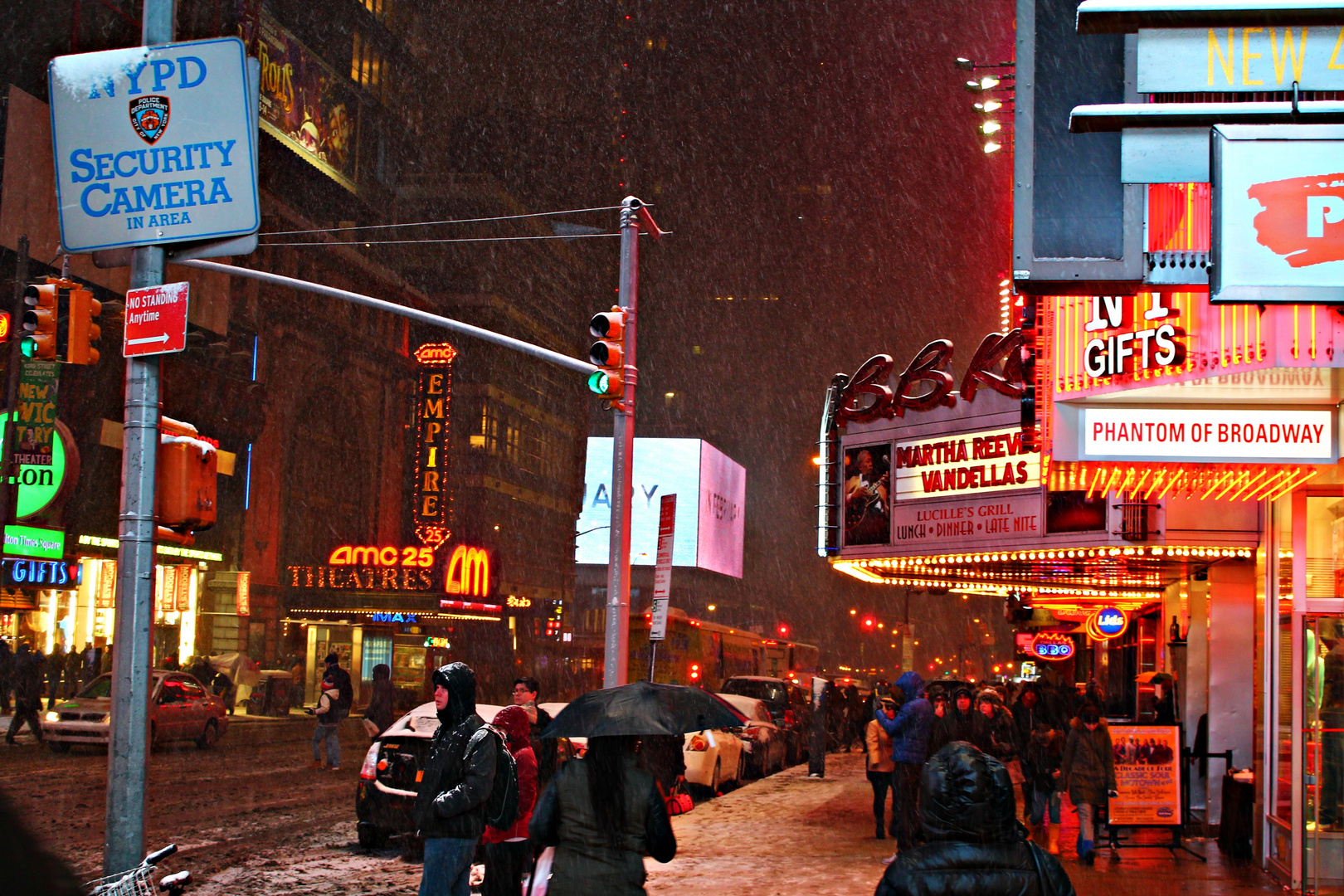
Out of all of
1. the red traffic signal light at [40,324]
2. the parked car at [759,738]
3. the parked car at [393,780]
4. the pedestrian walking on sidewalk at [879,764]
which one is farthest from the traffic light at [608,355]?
the parked car at [759,738]

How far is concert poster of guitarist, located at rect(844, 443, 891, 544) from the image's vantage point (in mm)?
20234

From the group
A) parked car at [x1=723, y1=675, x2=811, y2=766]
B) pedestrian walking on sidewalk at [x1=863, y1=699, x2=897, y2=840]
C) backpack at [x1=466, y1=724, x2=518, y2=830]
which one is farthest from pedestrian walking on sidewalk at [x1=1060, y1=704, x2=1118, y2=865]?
parked car at [x1=723, y1=675, x2=811, y2=766]

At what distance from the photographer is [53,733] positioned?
72.6ft

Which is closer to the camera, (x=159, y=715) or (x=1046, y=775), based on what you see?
(x=1046, y=775)

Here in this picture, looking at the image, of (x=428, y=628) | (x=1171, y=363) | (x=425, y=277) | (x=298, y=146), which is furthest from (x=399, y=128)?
(x=1171, y=363)

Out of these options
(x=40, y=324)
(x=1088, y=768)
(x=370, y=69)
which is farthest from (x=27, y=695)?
(x=370, y=69)

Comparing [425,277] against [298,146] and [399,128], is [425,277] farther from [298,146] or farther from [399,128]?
[298,146]

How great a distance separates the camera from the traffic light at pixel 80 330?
30.1 ft

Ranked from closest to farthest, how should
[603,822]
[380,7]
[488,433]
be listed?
1. [603,822]
2. [380,7]
3. [488,433]

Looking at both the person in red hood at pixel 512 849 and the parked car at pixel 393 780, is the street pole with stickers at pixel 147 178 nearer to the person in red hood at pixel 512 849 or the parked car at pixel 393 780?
the person in red hood at pixel 512 849

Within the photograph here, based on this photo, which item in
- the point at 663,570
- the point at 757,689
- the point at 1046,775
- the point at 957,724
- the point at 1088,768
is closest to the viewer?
the point at 1088,768

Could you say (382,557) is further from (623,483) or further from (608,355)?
(608,355)

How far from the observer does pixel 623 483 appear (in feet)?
50.7

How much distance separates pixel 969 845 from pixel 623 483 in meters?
11.5
